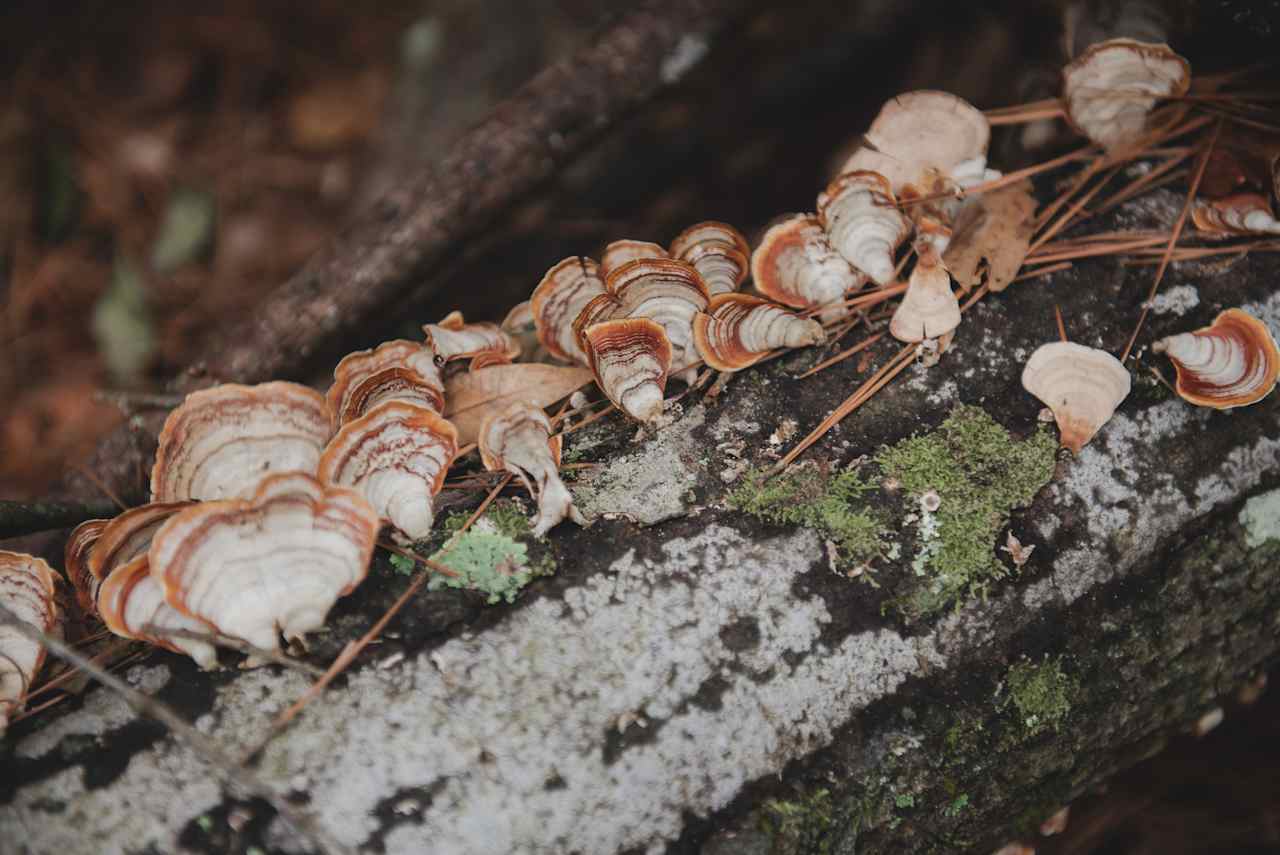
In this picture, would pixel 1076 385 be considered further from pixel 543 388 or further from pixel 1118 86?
pixel 543 388

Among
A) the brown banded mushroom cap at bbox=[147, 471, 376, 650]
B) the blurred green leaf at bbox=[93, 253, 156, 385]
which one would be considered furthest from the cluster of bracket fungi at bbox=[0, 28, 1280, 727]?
the blurred green leaf at bbox=[93, 253, 156, 385]

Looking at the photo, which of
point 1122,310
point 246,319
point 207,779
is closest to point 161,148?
point 246,319

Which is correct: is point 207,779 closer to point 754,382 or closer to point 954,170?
point 754,382

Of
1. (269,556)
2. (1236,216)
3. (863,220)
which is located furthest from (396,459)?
(1236,216)

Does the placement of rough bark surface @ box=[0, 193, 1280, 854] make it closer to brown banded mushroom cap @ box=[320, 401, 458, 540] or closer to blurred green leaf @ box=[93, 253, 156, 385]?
brown banded mushroom cap @ box=[320, 401, 458, 540]

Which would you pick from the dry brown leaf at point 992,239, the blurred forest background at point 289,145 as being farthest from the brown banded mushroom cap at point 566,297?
the blurred forest background at point 289,145

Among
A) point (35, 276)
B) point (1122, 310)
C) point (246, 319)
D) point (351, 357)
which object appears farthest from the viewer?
point (35, 276)
